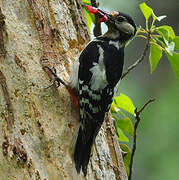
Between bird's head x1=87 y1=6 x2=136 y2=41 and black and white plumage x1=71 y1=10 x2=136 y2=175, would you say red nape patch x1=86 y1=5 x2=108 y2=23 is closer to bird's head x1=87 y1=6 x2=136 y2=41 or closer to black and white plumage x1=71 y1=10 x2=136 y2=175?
bird's head x1=87 y1=6 x2=136 y2=41

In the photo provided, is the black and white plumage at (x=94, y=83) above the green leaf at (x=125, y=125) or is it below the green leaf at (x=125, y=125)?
above

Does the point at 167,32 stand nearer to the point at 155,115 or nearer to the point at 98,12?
the point at 98,12

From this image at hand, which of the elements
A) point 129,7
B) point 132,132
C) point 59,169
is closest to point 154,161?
point 129,7

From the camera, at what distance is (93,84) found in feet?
9.48

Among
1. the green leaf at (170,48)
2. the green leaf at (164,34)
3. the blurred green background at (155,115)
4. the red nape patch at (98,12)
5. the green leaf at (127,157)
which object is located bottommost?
the blurred green background at (155,115)

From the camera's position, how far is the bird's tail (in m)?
2.48

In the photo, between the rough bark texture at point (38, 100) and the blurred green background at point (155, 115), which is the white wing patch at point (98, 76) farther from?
the blurred green background at point (155, 115)

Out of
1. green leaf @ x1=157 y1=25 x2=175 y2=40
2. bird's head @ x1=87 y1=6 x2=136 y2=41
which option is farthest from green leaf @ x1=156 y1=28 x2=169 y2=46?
bird's head @ x1=87 y1=6 x2=136 y2=41

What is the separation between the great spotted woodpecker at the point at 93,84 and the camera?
2639mm

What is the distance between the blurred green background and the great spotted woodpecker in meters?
5.27

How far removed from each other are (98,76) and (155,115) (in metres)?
6.40

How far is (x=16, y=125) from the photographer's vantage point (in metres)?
2.40

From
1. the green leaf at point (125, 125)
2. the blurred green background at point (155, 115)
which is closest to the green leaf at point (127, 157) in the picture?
the green leaf at point (125, 125)

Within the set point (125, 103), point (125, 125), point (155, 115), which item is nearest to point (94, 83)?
point (125, 103)
